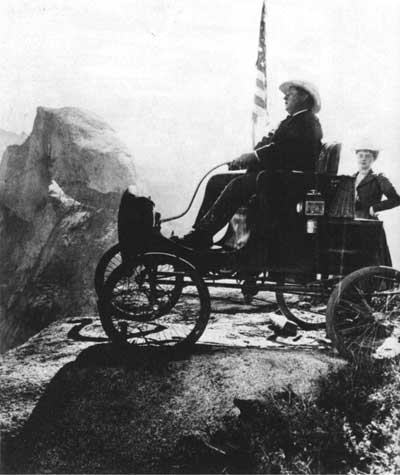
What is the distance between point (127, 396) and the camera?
3498 mm

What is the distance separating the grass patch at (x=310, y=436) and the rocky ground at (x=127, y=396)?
0.10m

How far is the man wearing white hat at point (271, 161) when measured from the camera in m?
4.01

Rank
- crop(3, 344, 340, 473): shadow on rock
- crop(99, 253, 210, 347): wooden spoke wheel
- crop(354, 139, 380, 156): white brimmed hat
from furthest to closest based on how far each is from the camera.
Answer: crop(354, 139, 380, 156): white brimmed hat
crop(99, 253, 210, 347): wooden spoke wheel
crop(3, 344, 340, 473): shadow on rock

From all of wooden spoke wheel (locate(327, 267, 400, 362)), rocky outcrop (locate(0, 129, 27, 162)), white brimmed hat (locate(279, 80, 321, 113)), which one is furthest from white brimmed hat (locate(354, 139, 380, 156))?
rocky outcrop (locate(0, 129, 27, 162))

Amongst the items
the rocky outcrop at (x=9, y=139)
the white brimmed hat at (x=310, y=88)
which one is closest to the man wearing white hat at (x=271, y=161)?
the white brimmed hat at (x=310, y=88)

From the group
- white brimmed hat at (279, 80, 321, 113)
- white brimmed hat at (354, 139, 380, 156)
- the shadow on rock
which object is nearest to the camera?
the shadow on rock

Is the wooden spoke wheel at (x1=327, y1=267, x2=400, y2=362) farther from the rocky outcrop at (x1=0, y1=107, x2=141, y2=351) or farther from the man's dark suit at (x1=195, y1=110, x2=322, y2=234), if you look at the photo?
the rocky outcrop at (x1=0, y1=107, x2=141, y2=351)

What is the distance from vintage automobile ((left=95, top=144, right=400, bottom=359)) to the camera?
3.86 meters

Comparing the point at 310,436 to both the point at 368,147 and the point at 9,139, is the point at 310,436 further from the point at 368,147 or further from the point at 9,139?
the point at 9,139

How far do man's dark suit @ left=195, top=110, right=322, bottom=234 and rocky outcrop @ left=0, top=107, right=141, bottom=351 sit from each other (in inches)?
983

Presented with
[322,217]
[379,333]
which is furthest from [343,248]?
[379,333]

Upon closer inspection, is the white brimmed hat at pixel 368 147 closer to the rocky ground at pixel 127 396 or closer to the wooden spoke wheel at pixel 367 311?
the wooden spoke wheel at pixel 367 311

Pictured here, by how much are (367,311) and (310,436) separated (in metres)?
1.33

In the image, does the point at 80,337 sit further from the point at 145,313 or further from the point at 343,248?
the point at 343,248
